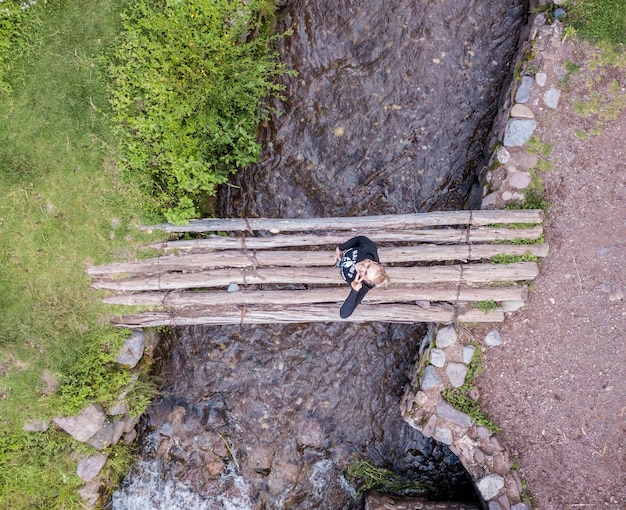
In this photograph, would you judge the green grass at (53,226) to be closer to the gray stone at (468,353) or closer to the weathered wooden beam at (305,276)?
the weathered wooden beam at (305,276)

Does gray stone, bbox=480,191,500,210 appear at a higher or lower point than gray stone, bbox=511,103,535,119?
lower

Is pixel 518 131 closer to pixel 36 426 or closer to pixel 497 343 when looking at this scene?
pixel 497 343

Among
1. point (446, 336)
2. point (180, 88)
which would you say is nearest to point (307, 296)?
point (446, 336)

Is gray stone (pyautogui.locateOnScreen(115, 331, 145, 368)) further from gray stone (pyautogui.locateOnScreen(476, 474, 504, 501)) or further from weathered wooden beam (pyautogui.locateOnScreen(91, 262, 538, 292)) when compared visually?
gray stone (pyautogui.locateOnScreen(476, 474, 504, 501))

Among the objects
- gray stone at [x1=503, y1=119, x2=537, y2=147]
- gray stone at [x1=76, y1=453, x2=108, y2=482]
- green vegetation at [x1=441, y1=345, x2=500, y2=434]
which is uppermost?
gray stone at [x1=503, y1=119, x2=537, y2=147]

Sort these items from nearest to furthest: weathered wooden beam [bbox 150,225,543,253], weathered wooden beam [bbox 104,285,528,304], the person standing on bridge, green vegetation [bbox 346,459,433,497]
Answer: the person standing on bridge, weathered wooden beam [bbox 150,225,543,253], weathered wooden beam [bbox 104,285,528,304], green vegetation [bbox 346,459,433,497]

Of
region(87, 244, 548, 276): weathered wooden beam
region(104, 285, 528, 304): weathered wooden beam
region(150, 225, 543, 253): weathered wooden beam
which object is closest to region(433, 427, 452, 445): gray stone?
region(104, 285, 528, 304): weathered wooden beam
